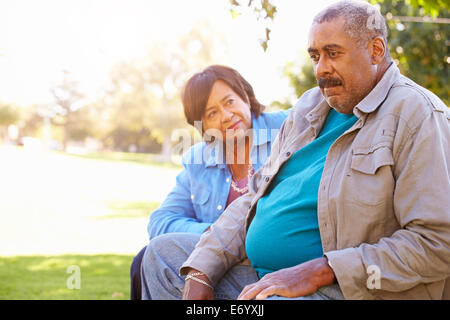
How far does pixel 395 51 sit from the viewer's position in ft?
44.6

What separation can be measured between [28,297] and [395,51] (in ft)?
38.0

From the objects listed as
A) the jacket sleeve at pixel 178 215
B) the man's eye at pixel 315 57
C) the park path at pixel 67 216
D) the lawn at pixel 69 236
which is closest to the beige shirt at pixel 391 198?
the man's eye at pixel 315 57

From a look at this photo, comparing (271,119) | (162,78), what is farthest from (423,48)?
(162,78)

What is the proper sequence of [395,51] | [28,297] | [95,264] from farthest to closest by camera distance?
[395,51]
[95,264]
[28,297]

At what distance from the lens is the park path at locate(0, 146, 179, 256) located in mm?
8492

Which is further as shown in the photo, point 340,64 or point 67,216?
point 67,216

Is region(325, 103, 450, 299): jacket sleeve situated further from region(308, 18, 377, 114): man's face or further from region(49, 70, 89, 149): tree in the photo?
region(49, 70, 89, 149): tree

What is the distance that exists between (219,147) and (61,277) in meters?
3.42

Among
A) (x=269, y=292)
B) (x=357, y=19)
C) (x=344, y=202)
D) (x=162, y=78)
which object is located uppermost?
(x=162, y=78)

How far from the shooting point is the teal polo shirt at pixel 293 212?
2.03 meters

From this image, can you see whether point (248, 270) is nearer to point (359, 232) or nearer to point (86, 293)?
point (359, 232)

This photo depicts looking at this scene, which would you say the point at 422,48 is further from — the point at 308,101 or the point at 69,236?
the point at 308,101

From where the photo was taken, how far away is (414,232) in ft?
5.57

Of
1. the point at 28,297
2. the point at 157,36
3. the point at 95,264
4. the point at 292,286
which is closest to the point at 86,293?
the point at 28,297
